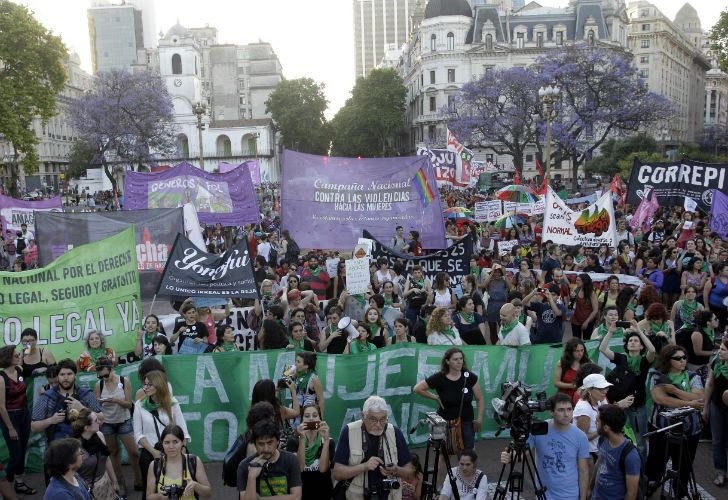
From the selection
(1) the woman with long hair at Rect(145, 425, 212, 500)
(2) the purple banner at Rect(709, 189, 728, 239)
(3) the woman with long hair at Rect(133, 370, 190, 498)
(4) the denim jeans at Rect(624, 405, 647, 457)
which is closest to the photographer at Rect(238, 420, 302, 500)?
(1) the woman with long hair at Rect(145, 425, 212, 500)

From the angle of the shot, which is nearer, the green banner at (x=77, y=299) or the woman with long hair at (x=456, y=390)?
the woman with long hair at (x=456, y=390)

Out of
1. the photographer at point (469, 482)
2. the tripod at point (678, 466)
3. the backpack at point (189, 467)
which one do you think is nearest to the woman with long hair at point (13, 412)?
the backpack at point (189, 467)

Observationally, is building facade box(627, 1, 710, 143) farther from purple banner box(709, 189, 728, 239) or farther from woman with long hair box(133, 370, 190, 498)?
woman with long hair box(133, 370, 190, 498)

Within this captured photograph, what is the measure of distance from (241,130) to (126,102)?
3176 cm

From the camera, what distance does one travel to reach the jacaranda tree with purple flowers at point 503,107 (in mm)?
49000

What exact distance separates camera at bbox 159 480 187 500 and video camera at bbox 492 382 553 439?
7.86 feet

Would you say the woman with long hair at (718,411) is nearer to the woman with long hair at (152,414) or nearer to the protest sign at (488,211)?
the woman with long hair at (152,414)

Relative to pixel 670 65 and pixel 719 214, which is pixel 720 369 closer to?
pixel 719 214

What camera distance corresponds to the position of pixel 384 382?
757 centimetres

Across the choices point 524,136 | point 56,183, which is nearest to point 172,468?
point 524,136

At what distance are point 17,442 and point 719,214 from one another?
44.2ft

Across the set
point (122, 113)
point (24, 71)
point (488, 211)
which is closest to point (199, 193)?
point (488, 211)

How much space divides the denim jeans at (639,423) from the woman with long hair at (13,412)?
5605 millimetres

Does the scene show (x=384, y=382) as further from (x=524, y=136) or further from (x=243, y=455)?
(x=524, y=136)
